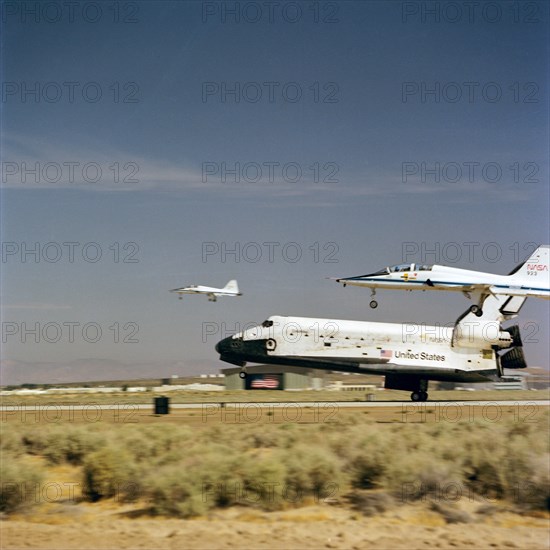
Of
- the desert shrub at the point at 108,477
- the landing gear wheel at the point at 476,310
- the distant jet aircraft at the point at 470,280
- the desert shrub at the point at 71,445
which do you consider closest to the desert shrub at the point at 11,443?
the desert shrub at the point at 71,445

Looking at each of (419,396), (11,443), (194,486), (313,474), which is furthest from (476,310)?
(194,486)

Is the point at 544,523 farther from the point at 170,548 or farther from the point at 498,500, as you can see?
the point at 170,548

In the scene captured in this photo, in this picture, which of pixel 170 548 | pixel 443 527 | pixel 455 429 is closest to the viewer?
pixel 170 548

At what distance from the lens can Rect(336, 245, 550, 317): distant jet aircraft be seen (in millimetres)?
45062

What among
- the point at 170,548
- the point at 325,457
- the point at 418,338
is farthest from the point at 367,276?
the point at 170,548

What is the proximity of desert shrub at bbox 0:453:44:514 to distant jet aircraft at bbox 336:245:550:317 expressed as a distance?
31570 millimetres

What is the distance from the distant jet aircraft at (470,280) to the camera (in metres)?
45.1

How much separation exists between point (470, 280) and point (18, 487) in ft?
117

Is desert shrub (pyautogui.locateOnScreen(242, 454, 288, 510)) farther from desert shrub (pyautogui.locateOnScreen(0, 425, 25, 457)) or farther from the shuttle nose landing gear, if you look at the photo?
the shuttle nose landing gear

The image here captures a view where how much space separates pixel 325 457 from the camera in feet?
52.3

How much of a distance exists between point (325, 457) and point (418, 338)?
30.6 m

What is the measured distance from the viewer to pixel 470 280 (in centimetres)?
4581

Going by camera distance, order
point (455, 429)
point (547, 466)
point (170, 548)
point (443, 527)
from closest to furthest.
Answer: point (170, 548) → point (443, 527) → point (547, 466) → point (455, 429)

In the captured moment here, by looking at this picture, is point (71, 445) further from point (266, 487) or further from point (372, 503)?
point (372, 503)
